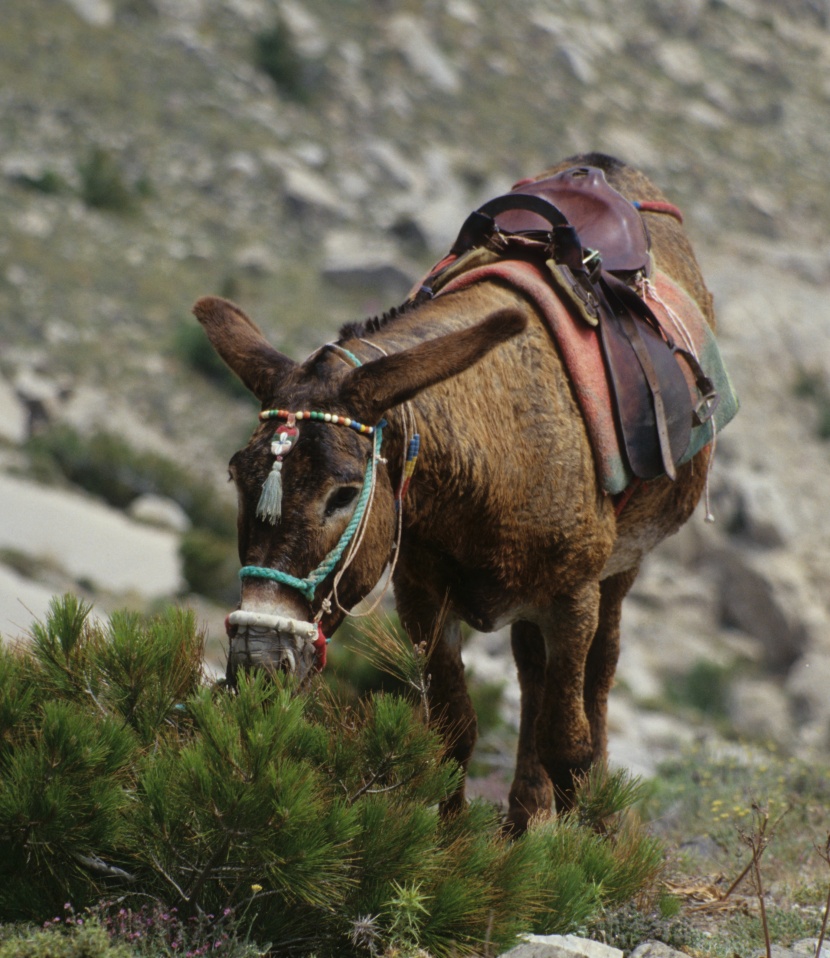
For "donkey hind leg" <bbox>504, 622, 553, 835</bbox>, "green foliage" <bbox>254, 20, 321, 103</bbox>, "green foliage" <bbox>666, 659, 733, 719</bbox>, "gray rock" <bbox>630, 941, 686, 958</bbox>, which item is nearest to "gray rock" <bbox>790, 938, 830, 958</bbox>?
"gray rock" <bbox>630, 941, 686, 958</bbox>

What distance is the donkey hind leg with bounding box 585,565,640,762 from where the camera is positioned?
5.48m

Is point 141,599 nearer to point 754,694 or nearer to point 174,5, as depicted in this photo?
point 754,694

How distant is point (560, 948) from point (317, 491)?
141 centimetres

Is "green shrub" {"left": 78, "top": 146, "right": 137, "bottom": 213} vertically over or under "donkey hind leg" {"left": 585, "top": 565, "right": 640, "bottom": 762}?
over

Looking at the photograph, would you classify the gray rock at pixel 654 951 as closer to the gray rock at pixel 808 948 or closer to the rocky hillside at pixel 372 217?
the gray rock at pixel 808 948

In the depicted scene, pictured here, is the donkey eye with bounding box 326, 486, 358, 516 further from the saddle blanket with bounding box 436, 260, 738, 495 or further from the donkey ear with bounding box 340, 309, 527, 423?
the saddle blanket with bounding box 436, 260, 738, 495

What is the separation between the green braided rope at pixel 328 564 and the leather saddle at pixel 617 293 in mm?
1367

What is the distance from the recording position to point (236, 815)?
2.83m

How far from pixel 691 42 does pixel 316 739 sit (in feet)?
175

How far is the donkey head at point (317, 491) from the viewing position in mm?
3037

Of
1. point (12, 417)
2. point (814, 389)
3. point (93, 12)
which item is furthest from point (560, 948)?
point (93, 12)

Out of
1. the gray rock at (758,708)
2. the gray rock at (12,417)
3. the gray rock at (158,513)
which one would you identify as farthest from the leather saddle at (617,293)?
the gray rock at (12,417)

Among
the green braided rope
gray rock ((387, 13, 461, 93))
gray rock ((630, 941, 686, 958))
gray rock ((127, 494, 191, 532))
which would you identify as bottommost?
gray rock ((127, 494, 191, 532))

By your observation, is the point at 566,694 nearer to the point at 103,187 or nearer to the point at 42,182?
the point at 103,187
